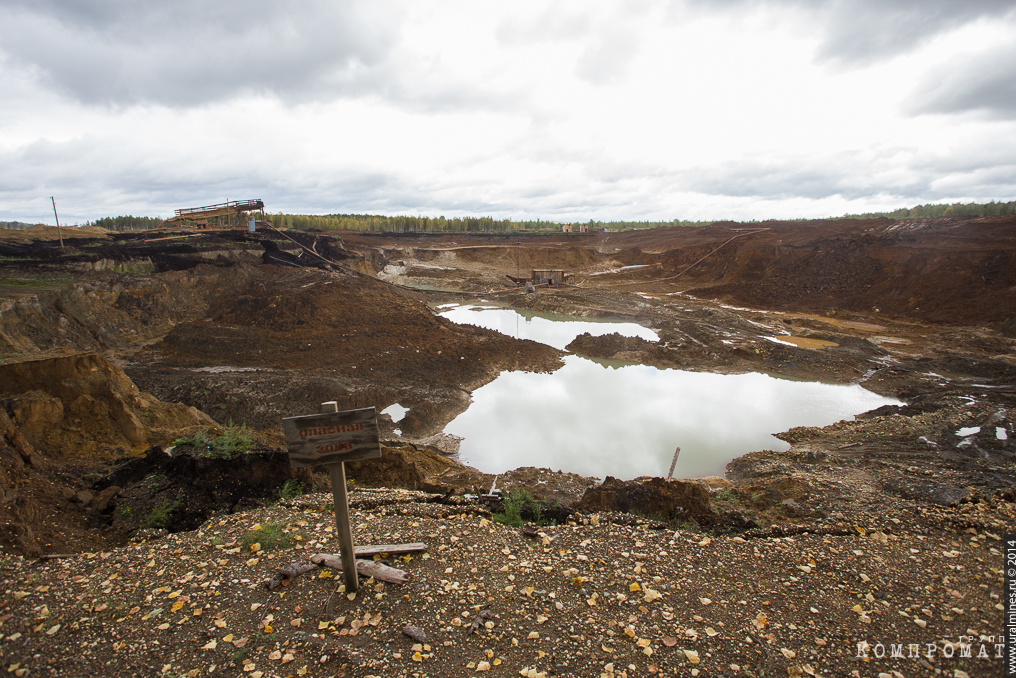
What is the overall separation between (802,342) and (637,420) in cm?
1286

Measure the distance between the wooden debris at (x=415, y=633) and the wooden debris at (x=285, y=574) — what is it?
1.29 m

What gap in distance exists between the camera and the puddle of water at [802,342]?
20.1m

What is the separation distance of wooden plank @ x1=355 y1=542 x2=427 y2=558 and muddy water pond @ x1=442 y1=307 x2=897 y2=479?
17.2ft

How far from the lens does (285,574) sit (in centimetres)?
452

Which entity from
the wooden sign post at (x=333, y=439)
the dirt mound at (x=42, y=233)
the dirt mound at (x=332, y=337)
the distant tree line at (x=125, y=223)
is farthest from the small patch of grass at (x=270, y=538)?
the distant tree line at (x=125, y=223)

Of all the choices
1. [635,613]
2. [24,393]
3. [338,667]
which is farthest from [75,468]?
[635,613]

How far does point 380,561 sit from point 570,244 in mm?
53530

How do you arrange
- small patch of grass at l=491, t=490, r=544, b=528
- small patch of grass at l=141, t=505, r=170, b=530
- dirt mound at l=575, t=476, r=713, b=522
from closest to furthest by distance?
small patch of grass at l=141, t=505, r=170, b=530, small patch of grass at l=491, t=490, r=544, b=528, dirt mound at l=575, t=476, r=713, b=522

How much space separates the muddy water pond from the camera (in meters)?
10.6

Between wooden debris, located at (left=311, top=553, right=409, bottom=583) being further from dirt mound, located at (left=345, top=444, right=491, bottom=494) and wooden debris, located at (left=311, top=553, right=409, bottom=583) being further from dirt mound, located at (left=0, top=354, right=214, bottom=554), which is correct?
dirt mound, located at (left=345, top=444, right=491, bottom=494)

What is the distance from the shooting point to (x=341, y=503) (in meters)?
4.01

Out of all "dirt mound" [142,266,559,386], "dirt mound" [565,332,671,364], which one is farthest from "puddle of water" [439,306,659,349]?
"dirt mound" [142,266,559,386]

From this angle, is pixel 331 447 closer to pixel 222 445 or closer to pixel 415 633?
pixel 415 633

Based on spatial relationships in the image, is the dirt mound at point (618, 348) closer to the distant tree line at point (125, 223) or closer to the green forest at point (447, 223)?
the green forest at point (447, 223)
